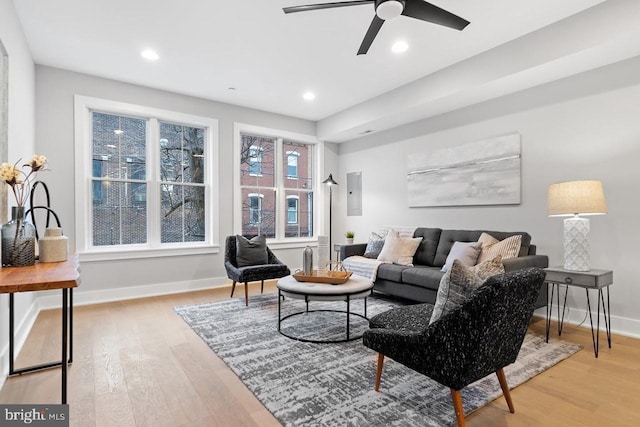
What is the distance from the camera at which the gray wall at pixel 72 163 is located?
4.01 metres

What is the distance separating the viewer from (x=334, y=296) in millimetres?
2797

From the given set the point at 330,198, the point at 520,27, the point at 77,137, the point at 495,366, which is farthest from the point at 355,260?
the point at 77,137

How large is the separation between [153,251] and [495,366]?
4.34 meters

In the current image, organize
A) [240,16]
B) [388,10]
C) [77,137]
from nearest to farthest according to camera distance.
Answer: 1. [388,10]
2. [240,16]
3. [77,137]

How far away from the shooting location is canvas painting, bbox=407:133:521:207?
3953 millimetres

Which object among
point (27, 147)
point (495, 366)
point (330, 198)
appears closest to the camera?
point (495, 366)

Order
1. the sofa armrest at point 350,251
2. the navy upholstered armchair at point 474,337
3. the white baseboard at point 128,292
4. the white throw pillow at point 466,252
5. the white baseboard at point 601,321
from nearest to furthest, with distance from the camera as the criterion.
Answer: the navy upholstered armchair at point 474,337 → the white baseboard at point 601,321 → the white throw pillow at point 466,252 → the white baseboard at point 128,292 → the sofa armrest at point 350,251

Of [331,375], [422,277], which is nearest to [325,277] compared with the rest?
[331,375]

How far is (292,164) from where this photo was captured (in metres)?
6.24

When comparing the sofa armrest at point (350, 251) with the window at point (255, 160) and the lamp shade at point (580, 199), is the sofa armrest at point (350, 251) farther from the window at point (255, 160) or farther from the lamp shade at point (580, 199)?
the lamp shade at point (580, 199)

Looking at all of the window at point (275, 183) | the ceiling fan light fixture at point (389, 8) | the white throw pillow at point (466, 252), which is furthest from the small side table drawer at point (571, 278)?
the window at point (275, 183)

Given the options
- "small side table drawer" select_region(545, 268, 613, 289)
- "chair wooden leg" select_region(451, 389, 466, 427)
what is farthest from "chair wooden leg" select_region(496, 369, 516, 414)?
"small side table drawer" select_region(545, 268, 613, 289)

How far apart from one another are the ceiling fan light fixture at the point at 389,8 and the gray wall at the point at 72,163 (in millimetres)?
3528

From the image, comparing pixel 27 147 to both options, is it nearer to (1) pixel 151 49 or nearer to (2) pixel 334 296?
(1) pixel 151 49
